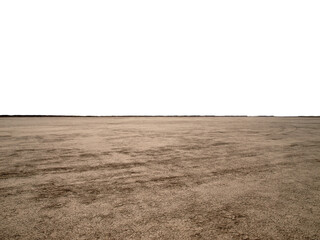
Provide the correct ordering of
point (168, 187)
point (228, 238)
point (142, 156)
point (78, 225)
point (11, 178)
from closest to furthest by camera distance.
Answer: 1. point (228, 238)
2. point (78, 225)
3. point (168, 187)
4. point (11, 178)
5. point (142, 156)

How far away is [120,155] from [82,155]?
2.27 ft

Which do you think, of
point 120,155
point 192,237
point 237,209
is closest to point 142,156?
point 120,155

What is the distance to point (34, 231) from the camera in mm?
1638

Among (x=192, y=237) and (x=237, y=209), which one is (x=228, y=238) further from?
(x=237, y=209)

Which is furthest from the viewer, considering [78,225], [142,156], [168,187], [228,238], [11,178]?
[142,156]

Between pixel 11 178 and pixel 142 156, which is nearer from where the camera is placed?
pixel 11 178

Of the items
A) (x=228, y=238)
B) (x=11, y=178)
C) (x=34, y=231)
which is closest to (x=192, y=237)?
(x=228, y=238)

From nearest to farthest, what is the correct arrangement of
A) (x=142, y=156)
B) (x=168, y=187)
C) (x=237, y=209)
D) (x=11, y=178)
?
(x=237, y=209), (x=168, y=187), (x=11, y=178), (x=142, y=156)

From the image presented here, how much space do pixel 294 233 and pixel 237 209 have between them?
467 mm

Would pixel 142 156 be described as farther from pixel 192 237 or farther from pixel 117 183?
pixel 192 237

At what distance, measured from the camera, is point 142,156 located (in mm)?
4164

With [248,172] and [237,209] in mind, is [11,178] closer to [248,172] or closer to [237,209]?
[237,209]

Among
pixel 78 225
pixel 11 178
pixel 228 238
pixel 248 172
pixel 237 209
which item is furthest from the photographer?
pixel 248 172

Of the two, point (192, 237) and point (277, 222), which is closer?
point (192, 237)
